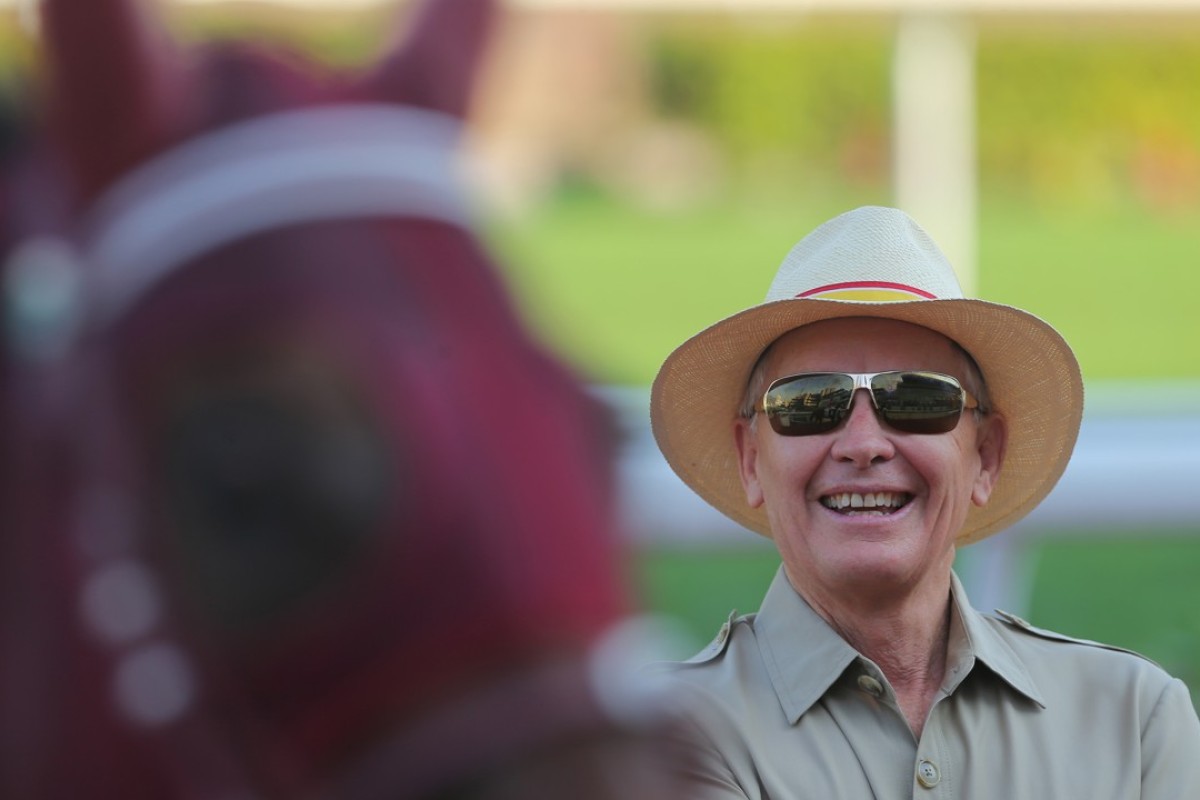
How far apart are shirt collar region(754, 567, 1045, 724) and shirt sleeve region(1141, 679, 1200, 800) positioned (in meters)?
0.13

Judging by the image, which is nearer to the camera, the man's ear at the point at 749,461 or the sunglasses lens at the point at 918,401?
the sunglasses lens at the point at 918,401

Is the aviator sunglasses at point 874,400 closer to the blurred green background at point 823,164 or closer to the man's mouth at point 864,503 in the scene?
the man's mouth at point 864,503

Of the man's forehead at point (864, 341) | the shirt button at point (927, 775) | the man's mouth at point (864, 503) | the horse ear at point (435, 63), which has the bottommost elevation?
the shirt button at point (927, 775)

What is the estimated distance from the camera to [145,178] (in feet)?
3.31

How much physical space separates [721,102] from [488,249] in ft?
85.2

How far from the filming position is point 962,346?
194 cm

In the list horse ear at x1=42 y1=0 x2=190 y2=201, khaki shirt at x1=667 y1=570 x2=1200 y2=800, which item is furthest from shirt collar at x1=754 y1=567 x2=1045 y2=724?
horse ear at x1=42 y1=0 x2=190 y2=201

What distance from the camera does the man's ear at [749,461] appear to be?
198cm

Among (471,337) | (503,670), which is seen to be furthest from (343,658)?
(471,337)

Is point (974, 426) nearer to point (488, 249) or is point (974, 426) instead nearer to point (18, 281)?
Result: point (488, 249)

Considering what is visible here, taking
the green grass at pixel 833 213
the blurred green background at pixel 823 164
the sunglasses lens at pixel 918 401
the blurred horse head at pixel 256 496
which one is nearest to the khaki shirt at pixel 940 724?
the sunglasses lens at pixel 918 401

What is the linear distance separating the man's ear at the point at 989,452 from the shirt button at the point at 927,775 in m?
0.35

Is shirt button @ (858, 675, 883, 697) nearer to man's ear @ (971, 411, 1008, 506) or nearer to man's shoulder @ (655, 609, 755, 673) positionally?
man's shoulder @ (655, 609, 755, 673)

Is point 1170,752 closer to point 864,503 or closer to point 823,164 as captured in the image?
point 864,503
